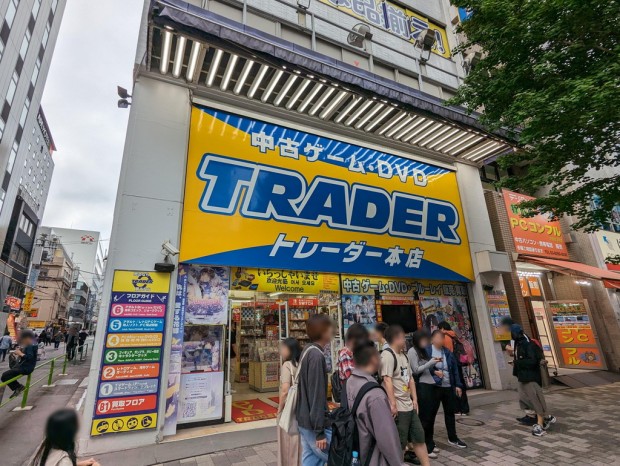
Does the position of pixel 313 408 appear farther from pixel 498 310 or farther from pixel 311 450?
pixel 498 310

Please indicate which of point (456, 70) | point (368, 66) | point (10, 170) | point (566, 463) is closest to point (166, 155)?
point (368, 66)

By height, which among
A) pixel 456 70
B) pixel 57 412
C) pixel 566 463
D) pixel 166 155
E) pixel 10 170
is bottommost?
pixel 566 463

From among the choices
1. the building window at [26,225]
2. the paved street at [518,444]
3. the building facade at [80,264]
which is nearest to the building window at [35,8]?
the building window at [26,225]

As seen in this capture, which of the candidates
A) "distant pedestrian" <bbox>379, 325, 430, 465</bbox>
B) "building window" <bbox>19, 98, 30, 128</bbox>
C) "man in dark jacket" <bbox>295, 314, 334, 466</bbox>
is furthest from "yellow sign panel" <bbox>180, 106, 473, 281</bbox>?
"building window" <bbox>19, 98, 30, 128</bbox>

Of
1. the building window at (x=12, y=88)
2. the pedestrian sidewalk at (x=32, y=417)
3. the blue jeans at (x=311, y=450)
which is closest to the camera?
the blue jeans at (x=311, y=450)

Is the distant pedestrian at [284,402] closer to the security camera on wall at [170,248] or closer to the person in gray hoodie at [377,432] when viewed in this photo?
the person in gray hoodie at [377,432]

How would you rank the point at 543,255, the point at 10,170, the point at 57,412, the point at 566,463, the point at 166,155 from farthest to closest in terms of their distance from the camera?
1. the point at 10,170
2. the point at 543,255
3. the point at 166,155
4. the point at 566,463
5. the point at 57,412

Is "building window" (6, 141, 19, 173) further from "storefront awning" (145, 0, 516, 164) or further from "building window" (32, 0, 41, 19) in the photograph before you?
"storefront awning" (145, 0, 516, 164)

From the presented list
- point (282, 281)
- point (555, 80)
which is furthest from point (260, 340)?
point (555, 80)

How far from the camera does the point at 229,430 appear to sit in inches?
236

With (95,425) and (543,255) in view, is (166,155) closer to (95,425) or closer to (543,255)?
(95,425)

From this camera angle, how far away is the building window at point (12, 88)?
78.8 ft

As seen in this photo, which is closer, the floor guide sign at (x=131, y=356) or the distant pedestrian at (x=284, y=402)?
the distant pedestrian at (x=284, y=402)

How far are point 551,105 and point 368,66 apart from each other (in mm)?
5806
